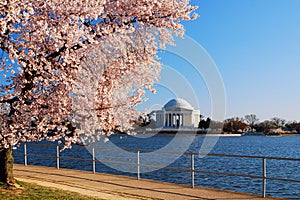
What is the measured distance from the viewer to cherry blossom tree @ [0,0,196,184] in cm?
881

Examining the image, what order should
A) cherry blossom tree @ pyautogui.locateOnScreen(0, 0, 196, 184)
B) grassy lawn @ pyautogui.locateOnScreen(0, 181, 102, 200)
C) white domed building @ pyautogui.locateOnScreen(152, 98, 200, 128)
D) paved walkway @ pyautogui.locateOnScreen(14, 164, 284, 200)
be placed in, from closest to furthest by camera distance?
cherry blossom tree @ pyautogui.locateOnScreen(0, 0, 196, 184) < grassy lawn @ pyautogui.locateOnScreen(0, 181, 102, 200) < paved walkway @ pyautogui.locateOnScreen(14, 164, 284, 200) < white domed building @ pyautogui.locateOnScreen(152, 98, 200, 128)

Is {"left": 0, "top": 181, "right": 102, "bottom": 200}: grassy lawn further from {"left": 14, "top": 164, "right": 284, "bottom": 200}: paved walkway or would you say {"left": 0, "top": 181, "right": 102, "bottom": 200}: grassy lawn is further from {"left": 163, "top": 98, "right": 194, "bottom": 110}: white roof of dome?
{"left": 163, "top": 98, "right": 194, "bottom": 110}: white roof of dome

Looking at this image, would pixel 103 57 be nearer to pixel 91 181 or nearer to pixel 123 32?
pixel 123 32

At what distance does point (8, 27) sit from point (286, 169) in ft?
96.0

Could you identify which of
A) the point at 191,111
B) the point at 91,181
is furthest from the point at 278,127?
the point at 91,181

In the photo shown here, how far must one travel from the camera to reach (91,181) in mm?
13719

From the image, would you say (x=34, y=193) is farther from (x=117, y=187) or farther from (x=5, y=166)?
(x=117, y=187)

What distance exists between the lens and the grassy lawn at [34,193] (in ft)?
33.8

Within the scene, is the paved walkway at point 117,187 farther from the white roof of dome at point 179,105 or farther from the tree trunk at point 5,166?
the white roof of dome at point 179,105

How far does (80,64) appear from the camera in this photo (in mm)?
9773

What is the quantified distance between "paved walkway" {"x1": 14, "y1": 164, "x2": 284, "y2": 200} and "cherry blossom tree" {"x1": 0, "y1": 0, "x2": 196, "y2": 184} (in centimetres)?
204

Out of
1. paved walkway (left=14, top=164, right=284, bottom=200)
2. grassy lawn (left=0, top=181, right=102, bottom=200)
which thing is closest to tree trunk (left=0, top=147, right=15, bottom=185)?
grassy lawn (left=0, top=181, right=102, bottom=200)

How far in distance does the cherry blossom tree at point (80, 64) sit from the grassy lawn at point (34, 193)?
4.41 ft

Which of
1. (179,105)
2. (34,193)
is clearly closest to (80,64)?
(34,193)
